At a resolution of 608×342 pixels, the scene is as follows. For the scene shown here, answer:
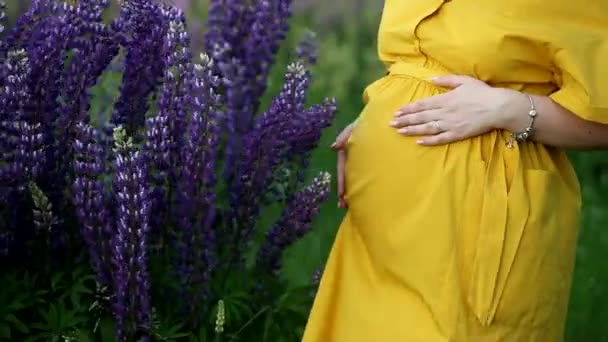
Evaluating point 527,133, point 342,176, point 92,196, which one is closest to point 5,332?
point 92,196

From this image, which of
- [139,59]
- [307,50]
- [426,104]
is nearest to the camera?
[426,104]

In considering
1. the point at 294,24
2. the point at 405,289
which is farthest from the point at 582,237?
the point at 405,289

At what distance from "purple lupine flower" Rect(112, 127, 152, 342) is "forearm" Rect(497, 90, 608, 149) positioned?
772 millimetres

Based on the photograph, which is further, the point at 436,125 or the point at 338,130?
the point at 338,130

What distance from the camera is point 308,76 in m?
2.75

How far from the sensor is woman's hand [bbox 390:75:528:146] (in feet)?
7.30

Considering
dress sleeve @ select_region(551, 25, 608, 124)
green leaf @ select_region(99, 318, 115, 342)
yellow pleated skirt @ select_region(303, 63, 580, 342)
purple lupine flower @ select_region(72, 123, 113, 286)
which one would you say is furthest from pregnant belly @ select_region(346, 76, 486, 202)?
green leaf @ select_region(99, 318, 115, 342)

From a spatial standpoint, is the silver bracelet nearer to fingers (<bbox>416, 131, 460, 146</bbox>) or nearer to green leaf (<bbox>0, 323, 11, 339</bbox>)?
fingers (<bbox>416, 131, 460, 146</bbox>)

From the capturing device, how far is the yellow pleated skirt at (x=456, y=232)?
2.22 meters

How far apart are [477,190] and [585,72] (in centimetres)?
30

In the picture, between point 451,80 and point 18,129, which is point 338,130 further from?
point 451,80

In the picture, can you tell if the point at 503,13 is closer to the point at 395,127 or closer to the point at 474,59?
the point at 474,59

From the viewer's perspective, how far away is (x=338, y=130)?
148 inches

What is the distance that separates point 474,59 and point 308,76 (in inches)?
23.5
